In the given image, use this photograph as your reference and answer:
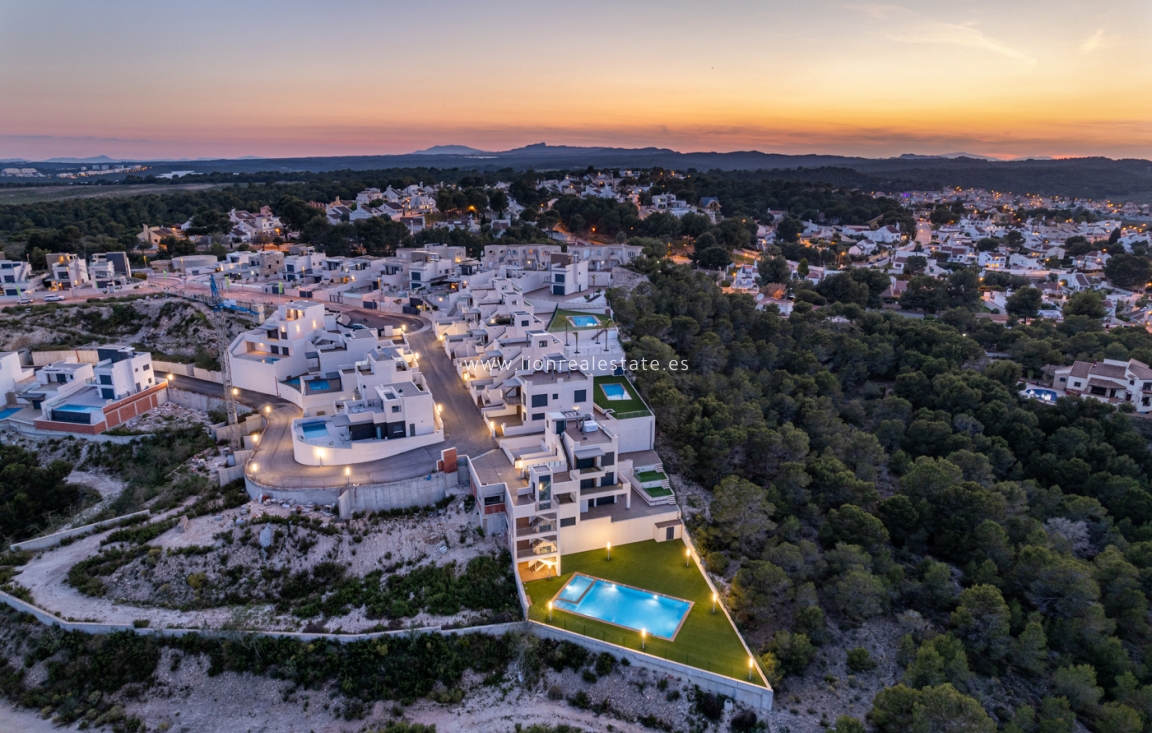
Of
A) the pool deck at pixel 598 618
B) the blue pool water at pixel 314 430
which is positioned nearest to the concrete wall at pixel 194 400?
the blue pool water at pixel 314 430

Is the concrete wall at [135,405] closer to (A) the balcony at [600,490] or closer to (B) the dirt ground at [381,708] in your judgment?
(B) the dirt ground at [381,708]

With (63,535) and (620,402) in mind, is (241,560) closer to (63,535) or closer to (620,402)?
(63,535)

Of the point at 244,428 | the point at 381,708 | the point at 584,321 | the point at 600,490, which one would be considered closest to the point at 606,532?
the point at 600,490

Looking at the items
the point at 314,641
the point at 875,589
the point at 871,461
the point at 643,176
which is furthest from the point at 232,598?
the point at 643,176

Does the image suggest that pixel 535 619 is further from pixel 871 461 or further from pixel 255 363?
pixel 255 363

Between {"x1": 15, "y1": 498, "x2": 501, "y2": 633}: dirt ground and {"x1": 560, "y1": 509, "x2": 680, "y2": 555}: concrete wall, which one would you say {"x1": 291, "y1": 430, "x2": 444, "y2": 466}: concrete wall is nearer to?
{"x1": 15, "y1": 498, "x2": 501, "y2": 633}: dirt ground
